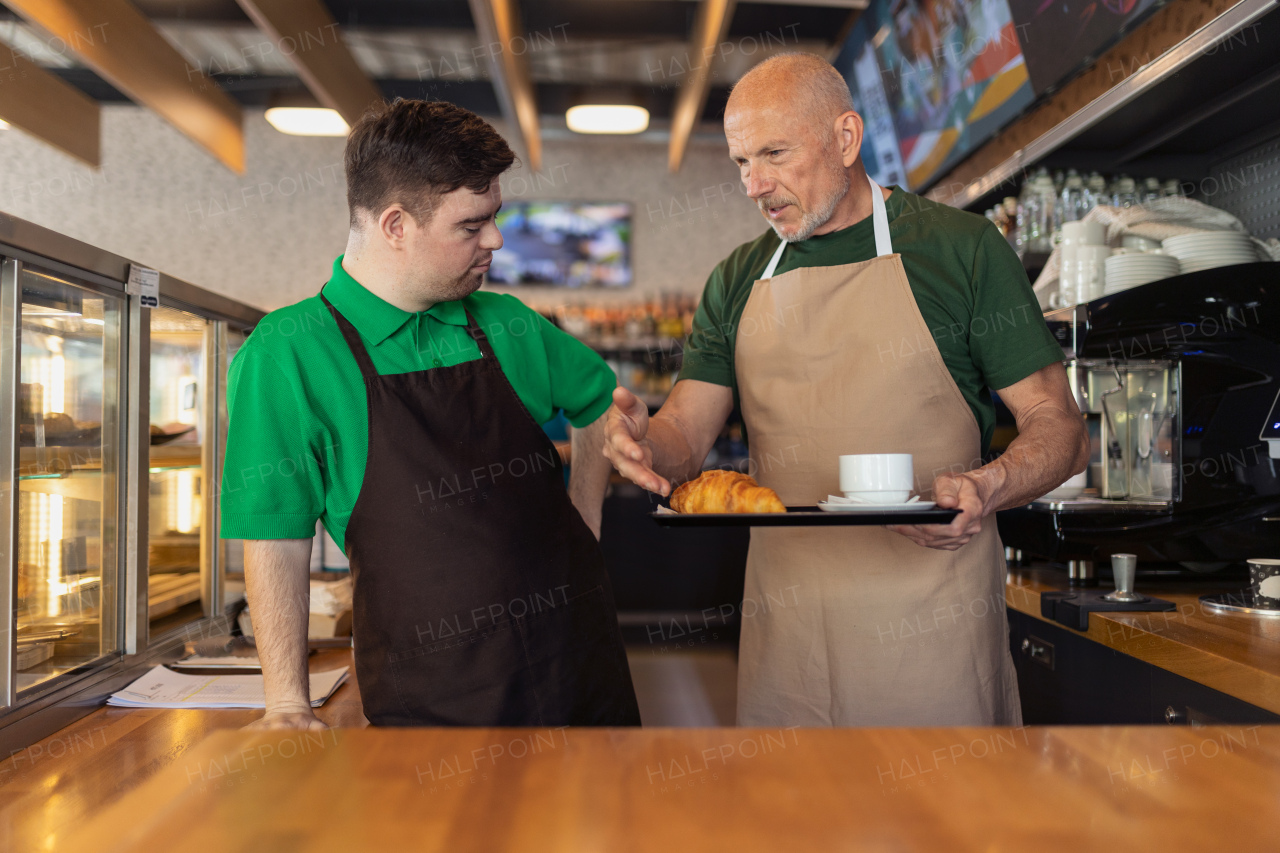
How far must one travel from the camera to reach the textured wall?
6.28 metres

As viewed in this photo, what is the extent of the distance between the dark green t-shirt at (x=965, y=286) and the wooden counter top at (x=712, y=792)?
80cm

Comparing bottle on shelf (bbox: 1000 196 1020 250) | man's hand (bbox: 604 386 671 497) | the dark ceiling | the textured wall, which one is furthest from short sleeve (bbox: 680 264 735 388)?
the textured wall

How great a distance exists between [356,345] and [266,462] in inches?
9.2

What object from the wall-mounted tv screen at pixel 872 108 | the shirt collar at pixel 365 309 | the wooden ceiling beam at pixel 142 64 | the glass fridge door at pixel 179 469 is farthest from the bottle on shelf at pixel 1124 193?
the wooden ceiling beam at pixel 142 64

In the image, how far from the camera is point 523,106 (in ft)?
14.5

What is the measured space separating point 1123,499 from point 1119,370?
11.4 inches

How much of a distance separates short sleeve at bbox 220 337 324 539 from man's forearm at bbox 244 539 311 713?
0.09ft

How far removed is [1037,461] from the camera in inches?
54.1

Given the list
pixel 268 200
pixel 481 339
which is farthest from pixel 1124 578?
pixel 268 200

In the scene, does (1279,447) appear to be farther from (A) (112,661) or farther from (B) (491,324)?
(A) (112,661)

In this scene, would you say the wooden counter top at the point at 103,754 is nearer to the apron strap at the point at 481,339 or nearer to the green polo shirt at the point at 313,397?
the green polo shirt at the point at 313,397

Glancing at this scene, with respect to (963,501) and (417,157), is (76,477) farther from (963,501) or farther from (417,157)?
(963,501)

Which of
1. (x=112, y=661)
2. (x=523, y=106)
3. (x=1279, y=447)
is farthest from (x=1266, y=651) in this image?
(x=523, y=106)

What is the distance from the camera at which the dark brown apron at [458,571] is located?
1341 millimetres
